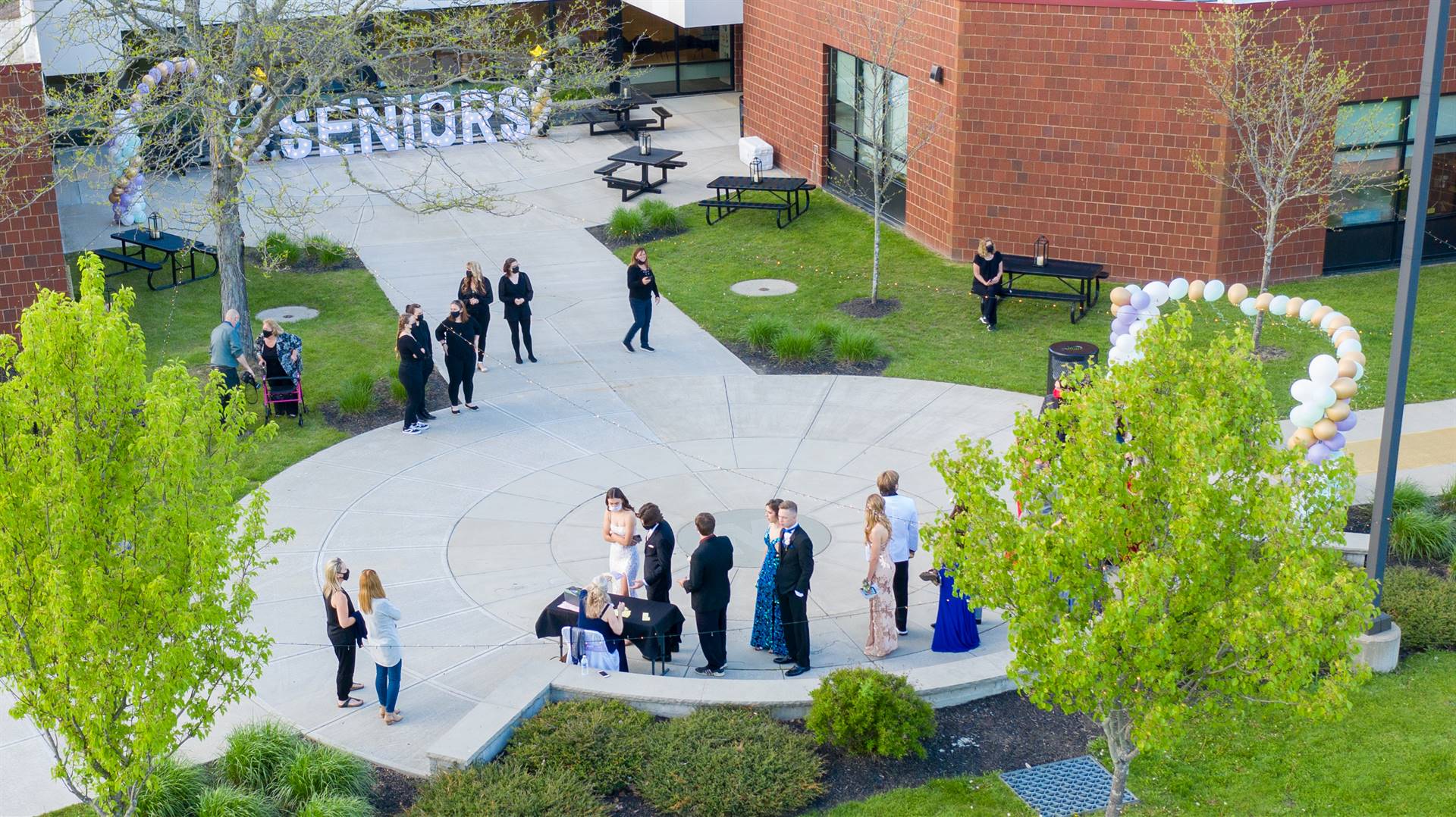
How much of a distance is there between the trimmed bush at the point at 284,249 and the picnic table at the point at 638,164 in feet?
21.1

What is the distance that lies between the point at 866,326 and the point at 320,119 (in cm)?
1522

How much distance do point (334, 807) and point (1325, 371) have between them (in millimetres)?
9654

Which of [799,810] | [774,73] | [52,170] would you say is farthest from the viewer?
[774,73]

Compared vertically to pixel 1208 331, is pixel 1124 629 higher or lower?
higher

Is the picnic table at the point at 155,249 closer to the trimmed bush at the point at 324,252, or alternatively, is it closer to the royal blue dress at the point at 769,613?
the trimmed bush at the point at 324,252

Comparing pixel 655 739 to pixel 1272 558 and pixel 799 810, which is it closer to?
pixel 799 810

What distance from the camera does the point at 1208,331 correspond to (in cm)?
2127

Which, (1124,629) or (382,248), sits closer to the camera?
(1124,629)

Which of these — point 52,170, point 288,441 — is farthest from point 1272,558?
point 52,170

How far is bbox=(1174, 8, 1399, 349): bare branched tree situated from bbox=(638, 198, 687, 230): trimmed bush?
9.08 meters

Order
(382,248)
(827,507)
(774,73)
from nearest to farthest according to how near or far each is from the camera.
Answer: (827,507) → (382,248) → (774,73)

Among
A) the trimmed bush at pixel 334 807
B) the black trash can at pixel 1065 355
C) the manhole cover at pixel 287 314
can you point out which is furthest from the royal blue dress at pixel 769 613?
the manhole cover at pixel 287 314

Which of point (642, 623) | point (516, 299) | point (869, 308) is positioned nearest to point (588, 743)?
point (642, 623)

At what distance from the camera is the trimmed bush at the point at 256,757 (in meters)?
11.2
